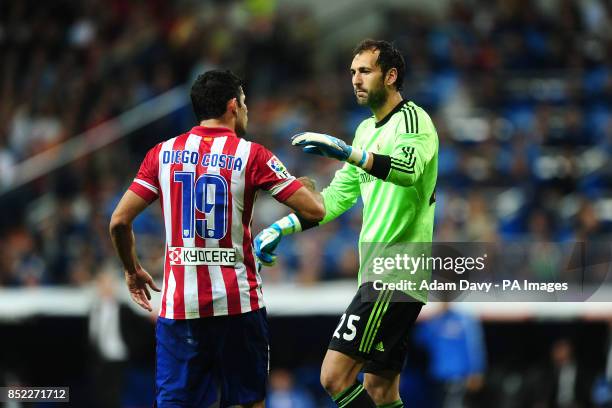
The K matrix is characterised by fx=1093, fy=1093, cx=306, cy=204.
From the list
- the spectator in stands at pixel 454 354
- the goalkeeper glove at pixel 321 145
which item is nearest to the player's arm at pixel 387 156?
the goalkeeper glove at pixel 321 145

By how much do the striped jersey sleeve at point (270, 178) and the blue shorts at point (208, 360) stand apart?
0.71 metres

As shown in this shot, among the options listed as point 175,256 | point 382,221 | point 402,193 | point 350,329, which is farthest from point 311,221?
point 175,256

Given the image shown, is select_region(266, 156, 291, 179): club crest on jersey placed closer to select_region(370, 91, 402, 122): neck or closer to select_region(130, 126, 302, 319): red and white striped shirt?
select_region(130, 126, 302, 319): red and white striped shirt

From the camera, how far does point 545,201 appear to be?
1335 cm

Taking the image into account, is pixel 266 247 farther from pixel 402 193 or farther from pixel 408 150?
pixel 408 150

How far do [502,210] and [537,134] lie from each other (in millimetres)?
1377

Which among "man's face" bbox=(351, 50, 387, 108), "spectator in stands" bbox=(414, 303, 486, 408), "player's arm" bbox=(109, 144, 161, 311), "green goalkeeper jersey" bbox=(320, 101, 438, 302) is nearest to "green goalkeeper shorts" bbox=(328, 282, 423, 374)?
"green goalkeeper jersey" bbox=(320, 101, 438, 302)

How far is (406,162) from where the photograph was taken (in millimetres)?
6203

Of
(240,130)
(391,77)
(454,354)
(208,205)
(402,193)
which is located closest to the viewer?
(208,205)

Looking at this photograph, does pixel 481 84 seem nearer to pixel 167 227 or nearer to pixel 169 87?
pixel 169 87

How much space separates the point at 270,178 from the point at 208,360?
109 centimetres

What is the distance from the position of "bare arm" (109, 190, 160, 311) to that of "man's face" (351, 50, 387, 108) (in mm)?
1503

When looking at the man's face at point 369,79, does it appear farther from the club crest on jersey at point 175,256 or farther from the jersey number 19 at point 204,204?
the club crest on jersey at point 175,256

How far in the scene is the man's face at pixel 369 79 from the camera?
21.7 feet
